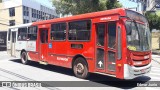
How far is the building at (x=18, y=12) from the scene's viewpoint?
57.5 metres

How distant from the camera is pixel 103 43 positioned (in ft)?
34.2

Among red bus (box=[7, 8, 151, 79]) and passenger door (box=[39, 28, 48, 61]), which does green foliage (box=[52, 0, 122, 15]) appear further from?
red bus (box=[7, 8, 151, 79])

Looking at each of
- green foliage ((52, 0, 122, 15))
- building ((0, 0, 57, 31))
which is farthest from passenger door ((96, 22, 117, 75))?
building ((0, 0, 57, 31))

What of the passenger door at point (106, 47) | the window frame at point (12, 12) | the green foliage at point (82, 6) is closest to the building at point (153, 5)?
the green foliage at point (82, 6)

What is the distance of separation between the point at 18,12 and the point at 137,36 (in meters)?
51.3

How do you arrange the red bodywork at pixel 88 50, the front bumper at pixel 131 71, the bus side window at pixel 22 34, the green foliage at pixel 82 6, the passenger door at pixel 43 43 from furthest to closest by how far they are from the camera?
the green foliage at pixel 82 6 → the bus side window at pixel 22 34 → the passenger door at pixel 43 43 → the red bodywork at pixel 88 50 → the front bumper at pixel 131 71

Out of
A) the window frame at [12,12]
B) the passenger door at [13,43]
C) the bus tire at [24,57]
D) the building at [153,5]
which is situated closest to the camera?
the bus tire at [24,57]

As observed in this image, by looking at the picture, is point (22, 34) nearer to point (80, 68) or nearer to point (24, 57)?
point (24, 57)

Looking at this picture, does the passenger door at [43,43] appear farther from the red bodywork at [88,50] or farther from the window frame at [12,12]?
Answer: the window frame at [12,12]

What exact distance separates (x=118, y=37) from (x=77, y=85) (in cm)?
253

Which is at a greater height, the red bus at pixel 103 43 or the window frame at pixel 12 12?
the window frame at pixel 12 12

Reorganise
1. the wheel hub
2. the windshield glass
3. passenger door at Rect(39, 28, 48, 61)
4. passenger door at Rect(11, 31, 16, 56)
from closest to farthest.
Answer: the windshield glass
the wheel hub
passenger door at Rect(39, 28, 48, 61)
passenger door at Rect(11, 31, 16, 56)

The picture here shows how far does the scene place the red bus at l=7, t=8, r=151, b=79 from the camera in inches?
380

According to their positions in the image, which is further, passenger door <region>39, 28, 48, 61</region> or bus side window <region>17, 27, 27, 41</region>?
bus side window <region>17, 27, 27, 41</region>
